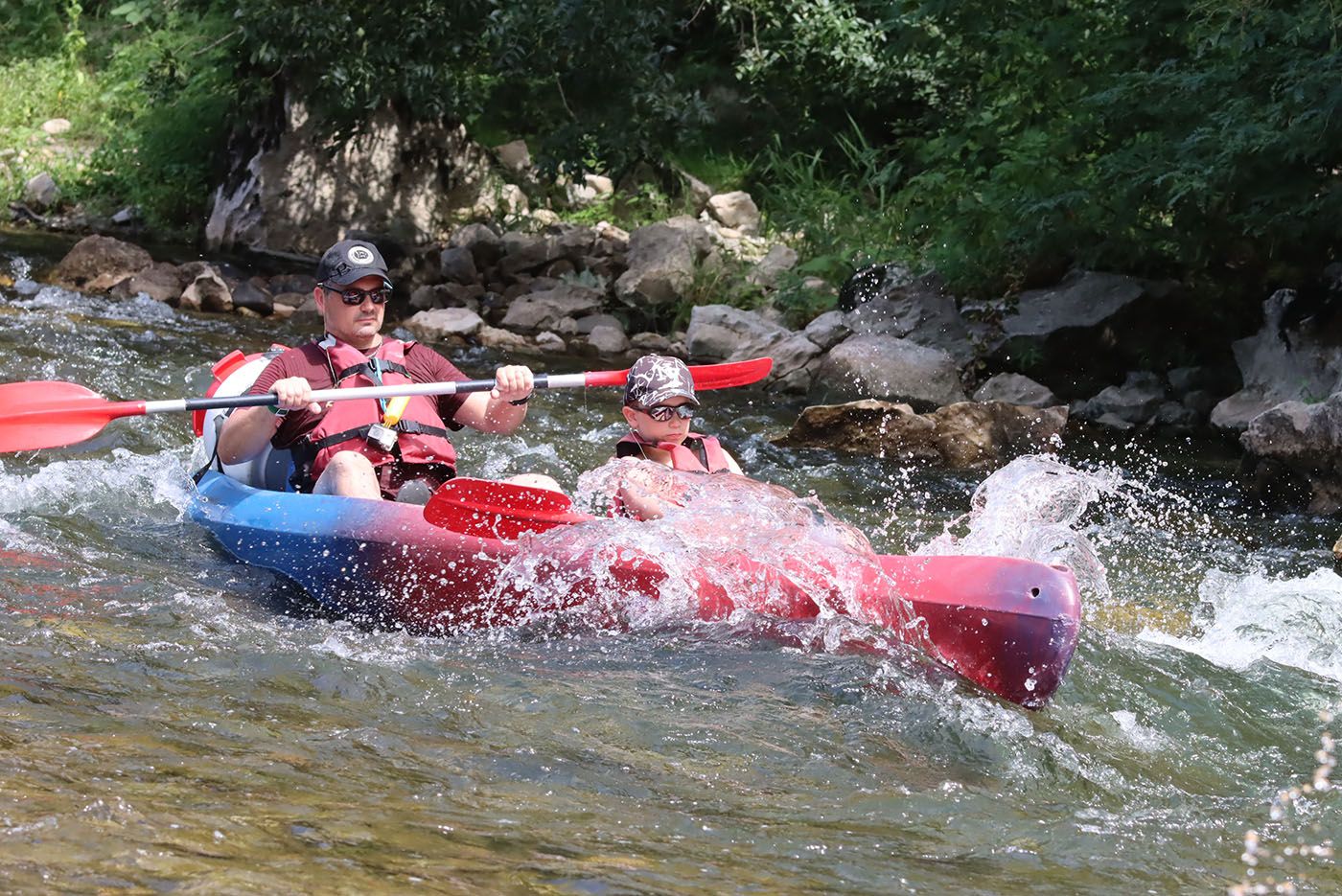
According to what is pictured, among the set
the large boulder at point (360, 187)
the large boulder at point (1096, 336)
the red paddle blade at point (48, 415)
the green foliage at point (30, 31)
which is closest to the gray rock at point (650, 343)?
the large boulder at point (1096, 336)

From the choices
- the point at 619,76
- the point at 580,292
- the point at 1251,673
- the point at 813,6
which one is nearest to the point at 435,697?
the point at 1251,673

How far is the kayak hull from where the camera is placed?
3680 mm

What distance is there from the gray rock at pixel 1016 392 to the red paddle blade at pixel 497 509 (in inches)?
212

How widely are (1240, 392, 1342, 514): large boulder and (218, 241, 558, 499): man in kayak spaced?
394 centimetres

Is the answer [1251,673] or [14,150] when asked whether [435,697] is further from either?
[14,150]

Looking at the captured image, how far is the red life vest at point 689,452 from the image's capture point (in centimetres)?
443

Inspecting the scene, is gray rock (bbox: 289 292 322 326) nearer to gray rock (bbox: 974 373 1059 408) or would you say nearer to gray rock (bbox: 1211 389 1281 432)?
gray rock (bbox: 974 373 1059 408)

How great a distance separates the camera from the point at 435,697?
3.51 meters

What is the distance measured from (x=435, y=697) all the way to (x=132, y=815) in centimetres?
104

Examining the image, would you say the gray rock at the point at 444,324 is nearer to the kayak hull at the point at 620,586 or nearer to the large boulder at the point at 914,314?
the large boulder at the point at 914,314

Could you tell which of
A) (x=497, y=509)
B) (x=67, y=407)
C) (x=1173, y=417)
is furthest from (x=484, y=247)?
(x=497, y=509)

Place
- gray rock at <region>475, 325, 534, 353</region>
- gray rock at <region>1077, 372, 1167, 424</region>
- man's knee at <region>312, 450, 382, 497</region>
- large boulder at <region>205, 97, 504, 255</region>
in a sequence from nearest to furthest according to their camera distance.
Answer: man's knee at <region>312, 450, 382, 497</region> < gray rock at <region>1077, 372, 1167, 424</region> < gray rock at <region>475, 325, 534, 353</region> < large boulder at <region>205, 97, 504, 255</region>

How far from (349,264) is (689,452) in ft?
3.95

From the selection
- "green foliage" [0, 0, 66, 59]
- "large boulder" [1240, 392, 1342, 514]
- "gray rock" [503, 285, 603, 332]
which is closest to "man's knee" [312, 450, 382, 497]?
"large boulder" [1240, 392, 1342, 514]
